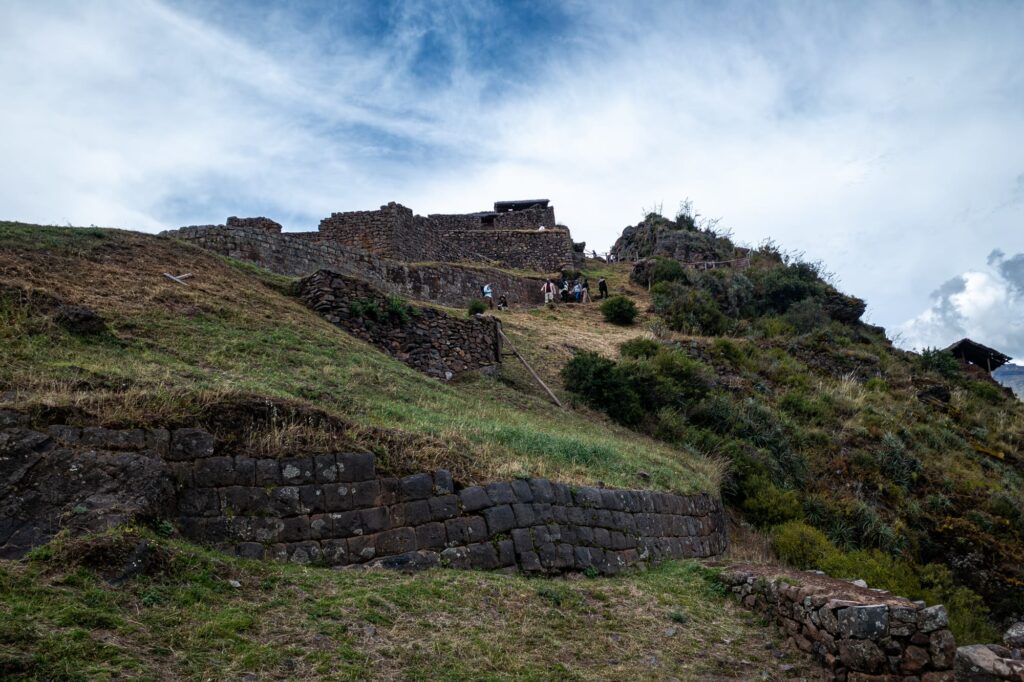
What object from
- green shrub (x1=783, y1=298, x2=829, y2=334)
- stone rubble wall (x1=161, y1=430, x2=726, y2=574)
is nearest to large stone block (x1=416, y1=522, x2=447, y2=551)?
stone rubble wall (x1=161, y1=430, x2=726, y2=574)

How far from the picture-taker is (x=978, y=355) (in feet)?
117

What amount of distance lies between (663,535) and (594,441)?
9.86 feet

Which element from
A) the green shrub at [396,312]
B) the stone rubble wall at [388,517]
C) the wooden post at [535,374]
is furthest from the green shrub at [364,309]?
the stone rubble wall at [388,517]

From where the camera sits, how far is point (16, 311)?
11.3 meters

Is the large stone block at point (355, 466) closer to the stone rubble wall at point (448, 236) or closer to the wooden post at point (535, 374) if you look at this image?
the wooden post at point (535, 374)

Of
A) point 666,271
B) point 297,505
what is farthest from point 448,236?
point 297,505

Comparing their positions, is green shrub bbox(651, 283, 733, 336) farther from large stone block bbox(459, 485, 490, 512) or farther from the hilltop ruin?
large stone block bbox(459, 485, 490, 512)

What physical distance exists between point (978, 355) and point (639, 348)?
20216mm

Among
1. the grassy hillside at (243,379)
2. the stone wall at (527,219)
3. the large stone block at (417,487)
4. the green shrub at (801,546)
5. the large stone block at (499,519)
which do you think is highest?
the stone wall at (527,219)

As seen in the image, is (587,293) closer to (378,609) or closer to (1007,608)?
(1007,608)

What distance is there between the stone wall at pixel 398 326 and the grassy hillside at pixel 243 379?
73 cm

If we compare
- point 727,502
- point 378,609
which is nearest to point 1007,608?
point 727,502

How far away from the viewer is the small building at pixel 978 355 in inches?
1369

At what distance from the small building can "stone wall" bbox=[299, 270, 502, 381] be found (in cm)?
2570
